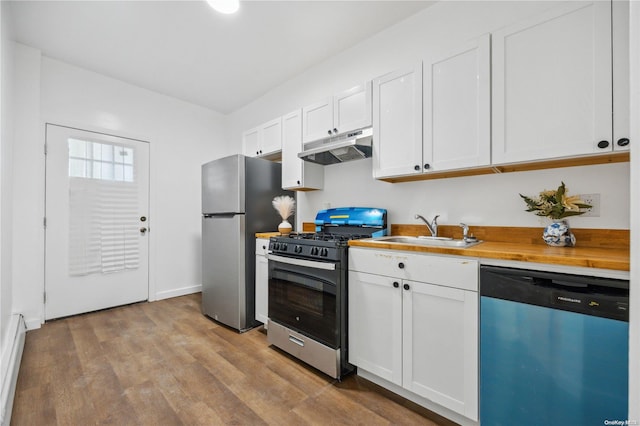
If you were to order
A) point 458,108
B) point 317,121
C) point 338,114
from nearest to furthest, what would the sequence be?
point 458,108
point 338,114
point 317,121

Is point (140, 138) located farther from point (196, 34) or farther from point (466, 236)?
point (466, 236)

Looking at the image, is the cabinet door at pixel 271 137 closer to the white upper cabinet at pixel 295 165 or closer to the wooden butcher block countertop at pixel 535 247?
the white upper cabinet at pixel 295 165

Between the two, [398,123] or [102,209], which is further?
[102,209]

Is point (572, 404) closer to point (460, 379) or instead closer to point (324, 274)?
point (460, 379)

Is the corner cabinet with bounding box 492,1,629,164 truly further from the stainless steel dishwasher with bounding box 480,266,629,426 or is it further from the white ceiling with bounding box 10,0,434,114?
the white ceiling with bounding box 10,0,434,114

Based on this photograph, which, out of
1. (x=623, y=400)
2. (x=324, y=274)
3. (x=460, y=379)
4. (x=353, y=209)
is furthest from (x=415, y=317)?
(x=353, y=209)

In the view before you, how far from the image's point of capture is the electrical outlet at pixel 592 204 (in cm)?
156

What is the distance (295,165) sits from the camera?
2854 millimetres

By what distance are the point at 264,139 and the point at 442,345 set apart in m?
2.71

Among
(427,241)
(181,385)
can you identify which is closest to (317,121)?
(427,241)

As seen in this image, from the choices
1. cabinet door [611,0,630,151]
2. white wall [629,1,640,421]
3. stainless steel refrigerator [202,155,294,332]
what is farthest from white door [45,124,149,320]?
cabinet door [611,0,630,151]

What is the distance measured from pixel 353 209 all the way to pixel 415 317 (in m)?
1.15

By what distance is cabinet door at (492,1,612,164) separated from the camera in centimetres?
133

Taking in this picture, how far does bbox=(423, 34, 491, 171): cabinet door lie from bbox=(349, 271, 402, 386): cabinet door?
896mm
